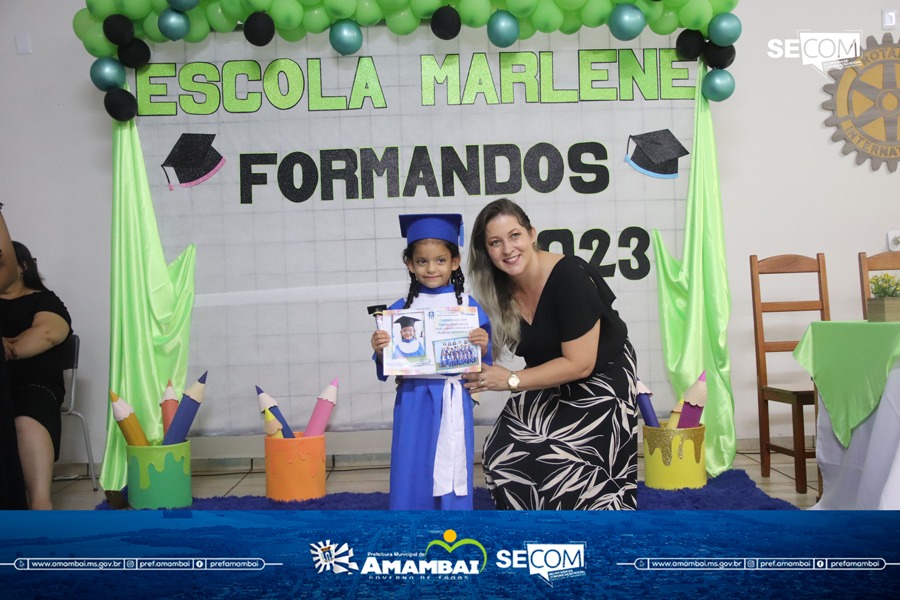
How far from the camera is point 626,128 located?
124 inches

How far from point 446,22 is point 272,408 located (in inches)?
65.3

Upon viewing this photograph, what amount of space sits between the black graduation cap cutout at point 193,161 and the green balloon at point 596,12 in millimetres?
1574

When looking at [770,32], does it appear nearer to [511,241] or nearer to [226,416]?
[511,241]

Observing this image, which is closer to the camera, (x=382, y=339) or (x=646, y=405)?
(x=382, y=339)

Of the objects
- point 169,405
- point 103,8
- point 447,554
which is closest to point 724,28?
point 447,554

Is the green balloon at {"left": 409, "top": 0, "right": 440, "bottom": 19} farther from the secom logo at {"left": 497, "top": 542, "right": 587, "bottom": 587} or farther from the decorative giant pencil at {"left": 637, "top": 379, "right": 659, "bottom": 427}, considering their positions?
the secom logo at {"left": 497, "top": 542, "right": 587, "bottom": 587}

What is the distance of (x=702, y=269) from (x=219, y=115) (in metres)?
2.13

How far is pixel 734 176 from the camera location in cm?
386

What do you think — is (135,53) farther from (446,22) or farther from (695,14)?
(695,14)

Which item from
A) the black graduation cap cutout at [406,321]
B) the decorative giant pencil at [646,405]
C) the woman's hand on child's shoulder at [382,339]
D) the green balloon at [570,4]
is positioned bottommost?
the decorative giant pencil at [646,405]

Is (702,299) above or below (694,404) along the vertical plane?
above

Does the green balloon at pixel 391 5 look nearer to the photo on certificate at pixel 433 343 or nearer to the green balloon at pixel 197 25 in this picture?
the green balloon at pixel 197 25

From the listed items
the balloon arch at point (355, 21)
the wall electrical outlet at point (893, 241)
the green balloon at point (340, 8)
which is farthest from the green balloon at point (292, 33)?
the wall electrical outlet at point (893, 241)

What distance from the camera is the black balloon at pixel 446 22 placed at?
2953 mm
